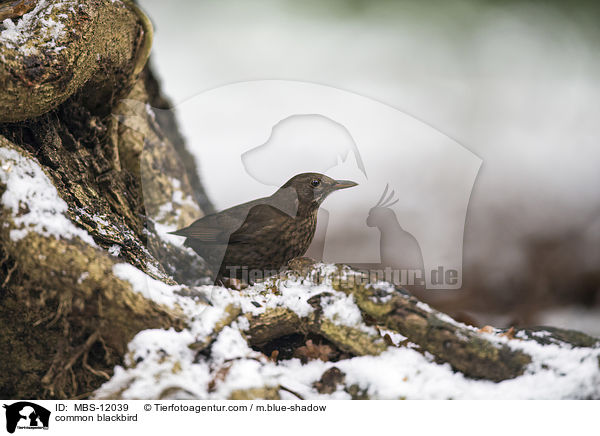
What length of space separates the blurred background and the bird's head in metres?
0.18

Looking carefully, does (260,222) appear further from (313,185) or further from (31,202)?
(31,202)

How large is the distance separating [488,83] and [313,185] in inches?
31.8

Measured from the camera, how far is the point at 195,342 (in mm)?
1310

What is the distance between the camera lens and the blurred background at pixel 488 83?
1.66m

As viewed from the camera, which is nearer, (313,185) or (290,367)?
(290,367)

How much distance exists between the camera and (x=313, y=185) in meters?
1.57

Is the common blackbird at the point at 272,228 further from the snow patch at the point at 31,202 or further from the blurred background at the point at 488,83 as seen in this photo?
the snow patch at the point at 31,202

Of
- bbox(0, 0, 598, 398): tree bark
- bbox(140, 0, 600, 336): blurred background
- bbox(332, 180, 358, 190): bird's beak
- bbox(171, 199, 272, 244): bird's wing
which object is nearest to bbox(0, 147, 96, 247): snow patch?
bbox(0, 0, 598, 398): tree bark
